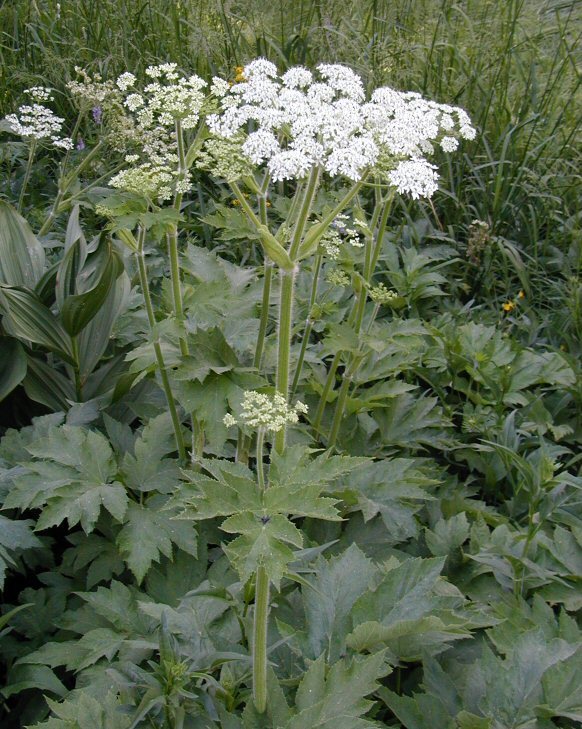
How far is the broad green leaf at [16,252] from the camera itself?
305cm

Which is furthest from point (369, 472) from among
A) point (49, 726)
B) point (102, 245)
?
point (102, 245)

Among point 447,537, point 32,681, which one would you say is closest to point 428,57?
point 447,537

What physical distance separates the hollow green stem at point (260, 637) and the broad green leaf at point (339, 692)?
0.08 m

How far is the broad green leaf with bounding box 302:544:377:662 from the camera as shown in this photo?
1785mm

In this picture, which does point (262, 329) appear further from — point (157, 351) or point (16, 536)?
point (16, 536)

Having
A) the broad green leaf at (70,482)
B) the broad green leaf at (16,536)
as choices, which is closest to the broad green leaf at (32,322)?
the broad green leaf at (70,482)

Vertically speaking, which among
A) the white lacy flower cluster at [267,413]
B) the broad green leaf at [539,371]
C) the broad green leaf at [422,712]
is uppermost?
the white lacy flower cluster at [267,413]

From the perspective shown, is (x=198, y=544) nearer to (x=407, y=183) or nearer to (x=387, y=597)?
(x=387, y=597)

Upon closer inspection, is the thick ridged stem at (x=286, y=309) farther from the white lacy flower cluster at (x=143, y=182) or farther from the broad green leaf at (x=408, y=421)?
the broad green leaf at (x=408, y=421)

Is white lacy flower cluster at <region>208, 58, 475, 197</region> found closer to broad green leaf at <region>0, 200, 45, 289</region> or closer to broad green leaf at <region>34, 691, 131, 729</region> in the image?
broad green leaf at <region>34, 691, 131, 729</region>

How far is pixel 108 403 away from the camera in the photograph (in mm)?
2734

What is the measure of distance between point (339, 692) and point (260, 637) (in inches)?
8.2

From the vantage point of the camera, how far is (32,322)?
8.92 feet

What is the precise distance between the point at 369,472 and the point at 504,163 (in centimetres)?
289
